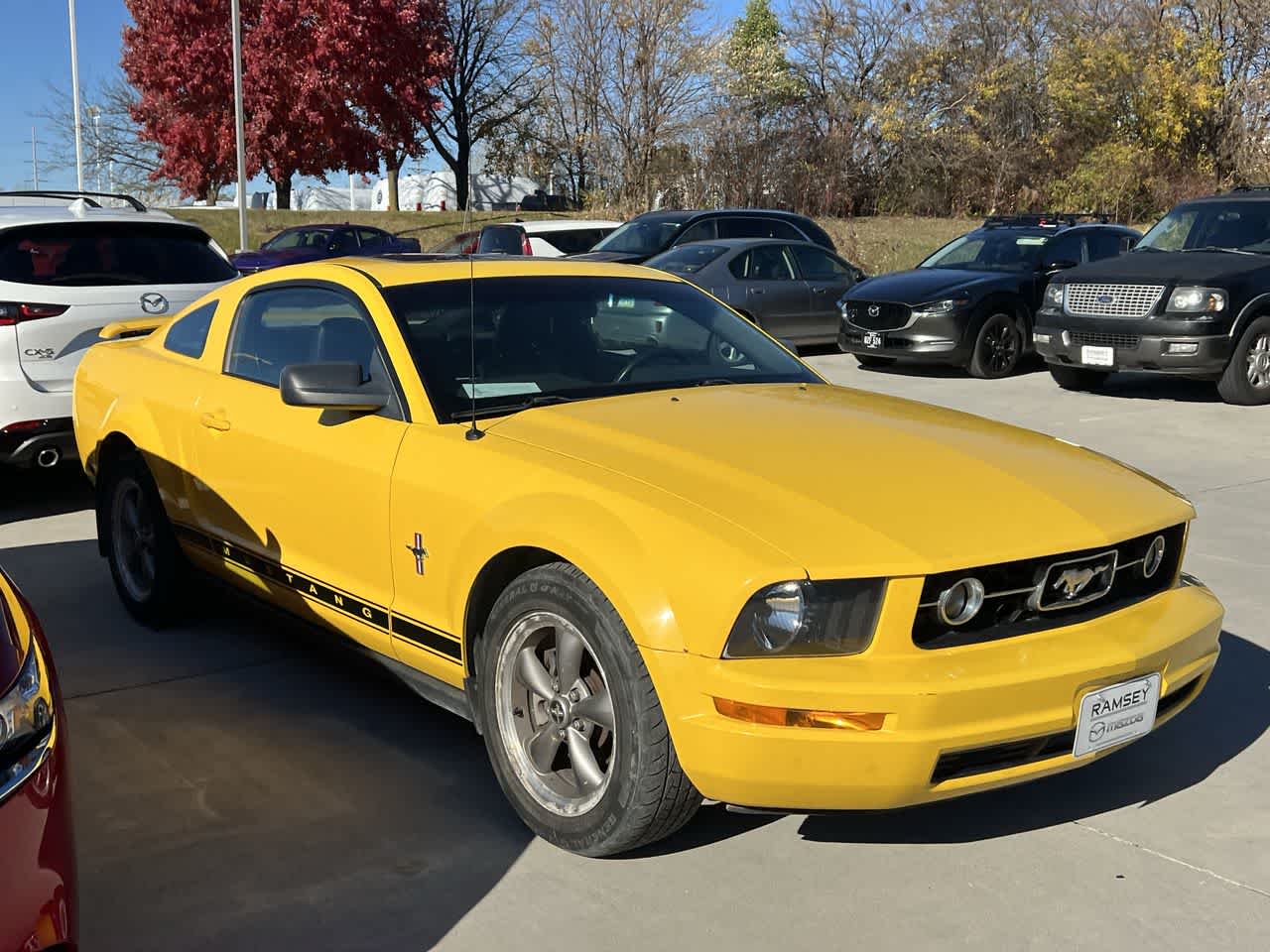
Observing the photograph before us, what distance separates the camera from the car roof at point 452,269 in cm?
455

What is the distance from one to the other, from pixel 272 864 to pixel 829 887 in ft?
4.59

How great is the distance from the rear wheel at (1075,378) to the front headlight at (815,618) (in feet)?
33.7

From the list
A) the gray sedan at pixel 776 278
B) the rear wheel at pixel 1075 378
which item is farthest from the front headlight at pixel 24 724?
the gray sedan at pixel 776 278

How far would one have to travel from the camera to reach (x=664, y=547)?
3.17 m

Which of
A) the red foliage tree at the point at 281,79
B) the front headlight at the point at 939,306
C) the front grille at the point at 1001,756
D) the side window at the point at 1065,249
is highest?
the red foliage tree at the point at 281,79

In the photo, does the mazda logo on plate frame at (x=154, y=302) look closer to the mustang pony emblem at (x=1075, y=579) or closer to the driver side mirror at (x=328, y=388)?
the driver side mirror at (x=328, y=388)

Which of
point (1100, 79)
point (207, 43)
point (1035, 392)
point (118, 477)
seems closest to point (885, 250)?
point (1100, 79)

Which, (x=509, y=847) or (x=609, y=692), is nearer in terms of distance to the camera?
(x=609, y=692)

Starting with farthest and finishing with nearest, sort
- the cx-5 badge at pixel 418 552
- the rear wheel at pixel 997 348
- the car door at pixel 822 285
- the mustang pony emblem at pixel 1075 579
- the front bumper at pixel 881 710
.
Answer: the car door at pixel 822 285 < the rear wheel at pixel 997 348 < the cx-5 badge at pixel 418 552 < the mustang pony emblem at pixel 1075 579 < the front bumper at pixel 881 710

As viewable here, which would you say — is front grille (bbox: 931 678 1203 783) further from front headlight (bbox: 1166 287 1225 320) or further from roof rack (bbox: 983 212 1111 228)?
roof rack (bbox: 983 212 1111 228)

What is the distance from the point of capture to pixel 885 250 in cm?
2673

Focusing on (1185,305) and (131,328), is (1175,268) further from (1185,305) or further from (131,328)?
(131,328)

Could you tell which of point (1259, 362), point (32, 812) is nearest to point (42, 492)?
point (32, 812)

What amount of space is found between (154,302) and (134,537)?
2427 mm
